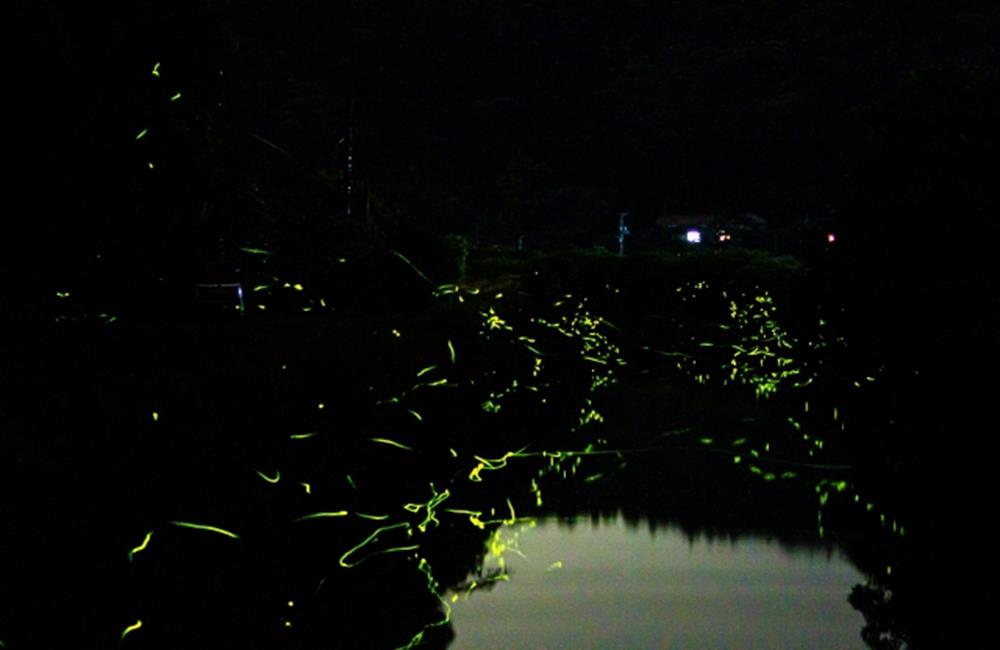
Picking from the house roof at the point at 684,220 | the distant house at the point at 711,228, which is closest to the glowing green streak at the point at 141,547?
the distant house at the point at 711,228

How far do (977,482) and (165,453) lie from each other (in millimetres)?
9173

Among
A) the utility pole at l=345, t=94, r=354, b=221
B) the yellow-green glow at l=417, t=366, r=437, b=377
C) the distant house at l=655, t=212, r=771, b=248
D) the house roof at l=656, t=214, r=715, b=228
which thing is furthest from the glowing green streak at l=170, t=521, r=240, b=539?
the house roof at l=656, t=214, r=715, b=228

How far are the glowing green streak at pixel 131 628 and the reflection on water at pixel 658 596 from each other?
1721 millimetres

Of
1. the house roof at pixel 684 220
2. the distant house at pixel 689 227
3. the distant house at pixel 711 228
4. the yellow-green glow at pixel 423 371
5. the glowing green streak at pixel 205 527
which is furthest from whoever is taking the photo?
the house roof at pixel 684 220

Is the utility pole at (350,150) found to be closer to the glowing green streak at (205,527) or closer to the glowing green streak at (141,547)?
the glowing green streak at (205,527)

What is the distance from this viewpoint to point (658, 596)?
39.0ft

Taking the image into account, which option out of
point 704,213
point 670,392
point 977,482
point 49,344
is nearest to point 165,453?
point 977,482

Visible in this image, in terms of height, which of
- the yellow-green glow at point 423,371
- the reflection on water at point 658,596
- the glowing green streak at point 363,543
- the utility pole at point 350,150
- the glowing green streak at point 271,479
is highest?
the utility pole at point 350,150

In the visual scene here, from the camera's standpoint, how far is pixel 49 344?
88.4 ft

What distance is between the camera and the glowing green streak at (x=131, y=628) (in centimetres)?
899

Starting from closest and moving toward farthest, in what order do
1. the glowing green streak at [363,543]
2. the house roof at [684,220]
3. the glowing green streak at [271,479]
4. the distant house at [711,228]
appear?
the glowing green streak at [363,543] < the glowing green streak at [271,479] < the distant house at [711,228] < the house roof at [684,220]

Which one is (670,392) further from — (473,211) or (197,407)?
(473,211)

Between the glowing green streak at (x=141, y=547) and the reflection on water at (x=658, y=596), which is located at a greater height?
the glowing green streak at (x=141, y=547)

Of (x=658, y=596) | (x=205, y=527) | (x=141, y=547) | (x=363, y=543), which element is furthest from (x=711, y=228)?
(x=141, y=547)
